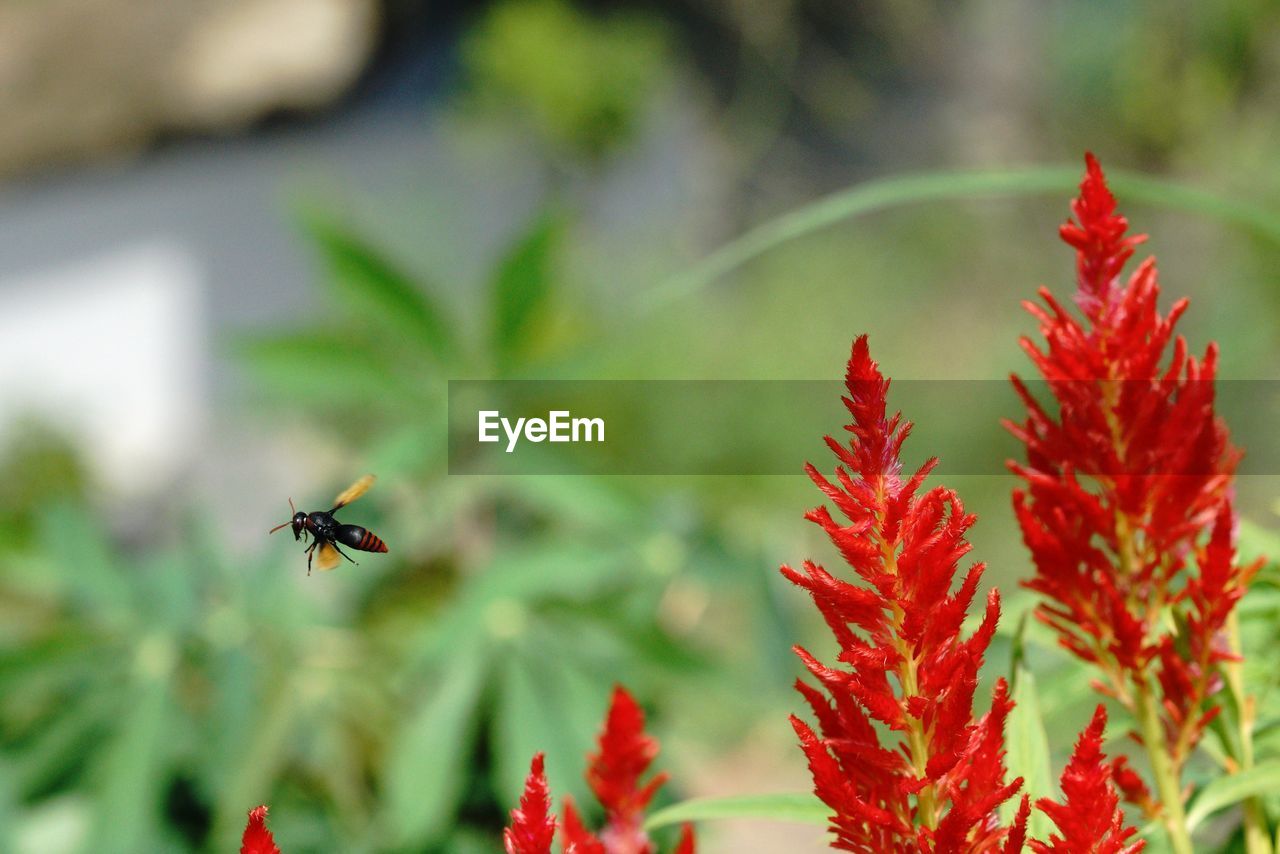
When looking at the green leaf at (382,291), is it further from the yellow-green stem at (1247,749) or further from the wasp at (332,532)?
the yellow-green stem at (1247,749)

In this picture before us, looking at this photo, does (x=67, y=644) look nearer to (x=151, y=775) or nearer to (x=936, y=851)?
(x=151, y=775)

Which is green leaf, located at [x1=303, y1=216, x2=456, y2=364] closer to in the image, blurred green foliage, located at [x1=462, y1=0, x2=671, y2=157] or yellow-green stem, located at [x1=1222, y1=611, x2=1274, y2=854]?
yellow-green stem, located at [x1=1222, y1=611, x2=1274, y2=854]

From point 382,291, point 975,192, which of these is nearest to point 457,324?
point 382,291

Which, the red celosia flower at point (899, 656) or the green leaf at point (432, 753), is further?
the green leaf at point (432, 753)

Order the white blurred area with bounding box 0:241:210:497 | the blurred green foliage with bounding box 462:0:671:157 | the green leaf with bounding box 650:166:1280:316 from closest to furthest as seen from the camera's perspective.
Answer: the green leaf with bounding box 650:166:1280:316, the white blurred area with bounding box 0:241:210:497, the blurred green foliage with bounding box 462:0:671:157

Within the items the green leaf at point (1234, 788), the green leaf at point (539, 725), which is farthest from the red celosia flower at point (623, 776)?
the green leaf at point (539, 725)

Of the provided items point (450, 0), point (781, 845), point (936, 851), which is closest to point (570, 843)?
point (936, 851)

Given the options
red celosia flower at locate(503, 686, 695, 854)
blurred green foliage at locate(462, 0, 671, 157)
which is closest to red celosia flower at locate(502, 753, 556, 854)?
red celosia flower at locate(503, 686, 695, 854)
